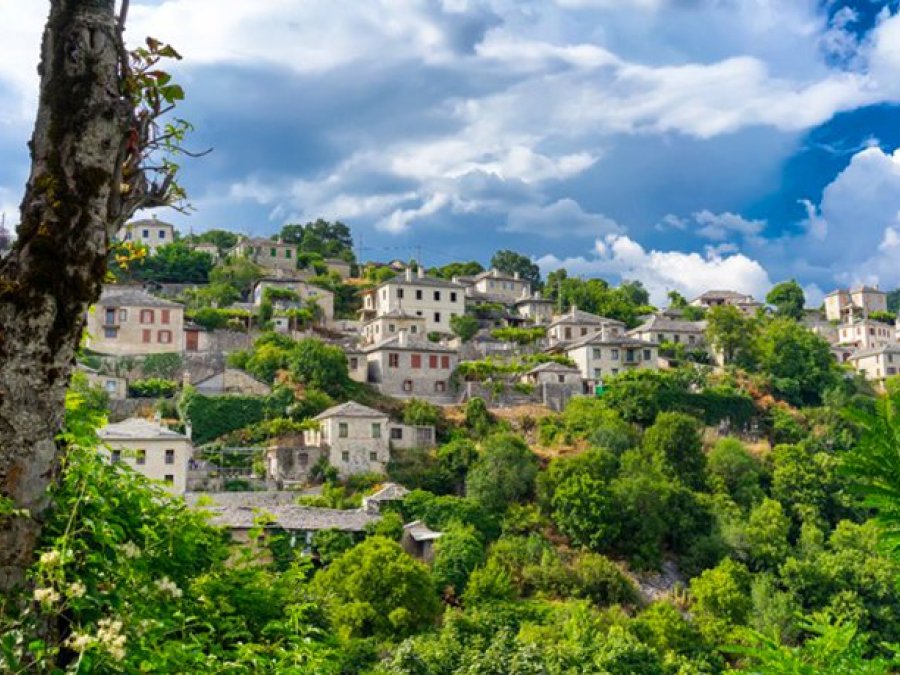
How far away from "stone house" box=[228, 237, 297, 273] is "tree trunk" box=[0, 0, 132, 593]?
9213 centimetres

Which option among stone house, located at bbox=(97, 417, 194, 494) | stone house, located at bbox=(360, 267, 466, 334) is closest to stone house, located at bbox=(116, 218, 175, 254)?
stone house, located at bbox=(360, 267, 466, 334)

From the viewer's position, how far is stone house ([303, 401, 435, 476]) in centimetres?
5838

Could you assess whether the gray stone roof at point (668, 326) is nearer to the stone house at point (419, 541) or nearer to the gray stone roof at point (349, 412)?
the gray stone roof at point (349, 412)

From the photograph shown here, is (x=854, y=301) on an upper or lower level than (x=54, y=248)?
upper

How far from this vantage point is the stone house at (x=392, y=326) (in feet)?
259

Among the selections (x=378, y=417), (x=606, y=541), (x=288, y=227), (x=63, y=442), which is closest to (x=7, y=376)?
(x=63, y=442)

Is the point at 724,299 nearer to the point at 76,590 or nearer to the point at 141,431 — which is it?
the point at 141,431

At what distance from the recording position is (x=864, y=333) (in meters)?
119

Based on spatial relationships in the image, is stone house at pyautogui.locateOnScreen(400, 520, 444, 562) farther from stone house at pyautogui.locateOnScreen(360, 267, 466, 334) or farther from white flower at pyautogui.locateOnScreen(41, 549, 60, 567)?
white flower at pyautogui.locateOnScreen(41, 549, 60, 567)

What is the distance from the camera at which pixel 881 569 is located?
51000 mm

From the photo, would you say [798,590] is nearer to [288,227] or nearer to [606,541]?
[606,541]

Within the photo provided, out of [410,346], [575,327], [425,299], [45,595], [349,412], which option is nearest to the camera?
[45,595]

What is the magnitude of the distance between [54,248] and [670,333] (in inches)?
3235

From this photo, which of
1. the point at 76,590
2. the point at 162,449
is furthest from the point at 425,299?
the point at 76,590
